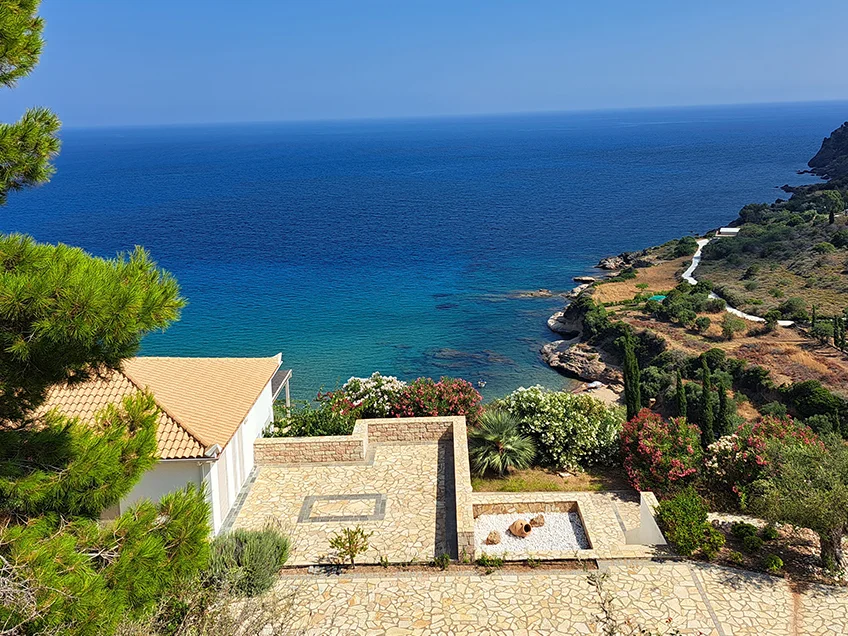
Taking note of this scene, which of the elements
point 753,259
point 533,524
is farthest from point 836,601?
point 753,259

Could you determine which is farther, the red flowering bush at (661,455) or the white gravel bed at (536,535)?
the red flowering bush at (661,455)

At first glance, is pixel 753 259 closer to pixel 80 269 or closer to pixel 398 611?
pixel 398 611

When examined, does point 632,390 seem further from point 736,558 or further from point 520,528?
point 736,558

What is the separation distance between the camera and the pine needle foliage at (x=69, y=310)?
516 cm

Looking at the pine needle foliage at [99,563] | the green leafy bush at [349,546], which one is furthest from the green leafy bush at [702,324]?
the pine needle foliage at [99,563]

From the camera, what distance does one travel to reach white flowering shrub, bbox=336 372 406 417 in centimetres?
1697

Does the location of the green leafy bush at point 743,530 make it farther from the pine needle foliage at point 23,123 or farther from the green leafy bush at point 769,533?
Result: the pine needle foliage at point 23,123

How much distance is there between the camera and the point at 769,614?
9453mm

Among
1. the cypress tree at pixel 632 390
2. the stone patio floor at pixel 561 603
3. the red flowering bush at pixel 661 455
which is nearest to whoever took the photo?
the stone patio floor at pixel 561 603

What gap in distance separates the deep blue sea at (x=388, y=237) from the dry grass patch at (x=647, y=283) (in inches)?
182

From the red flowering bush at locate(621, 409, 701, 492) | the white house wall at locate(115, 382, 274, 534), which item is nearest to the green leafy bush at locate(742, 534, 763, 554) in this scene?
the red flowering bush at locate(621, 409, 701, 492)

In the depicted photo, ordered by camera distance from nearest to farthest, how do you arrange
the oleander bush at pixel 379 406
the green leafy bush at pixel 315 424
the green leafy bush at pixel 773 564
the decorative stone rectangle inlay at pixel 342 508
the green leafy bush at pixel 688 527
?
the green leafy bush at pixel 773 564
the green leafy bush at pixel 688 527
the decorative stone rectangle inlay at pixel 342 508
the green leafy bush at pixel 315 424
the oleander bush at pixel 379 406

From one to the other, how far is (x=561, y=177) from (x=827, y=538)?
12626 cm

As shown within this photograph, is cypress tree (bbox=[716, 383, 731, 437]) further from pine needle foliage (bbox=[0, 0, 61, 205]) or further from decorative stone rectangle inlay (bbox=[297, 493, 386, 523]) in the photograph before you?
pine needle foliage (bbox=[0, 0, 61, 205])
